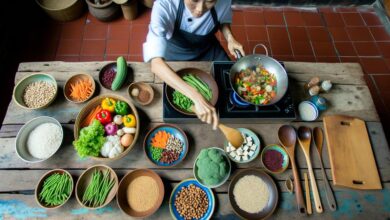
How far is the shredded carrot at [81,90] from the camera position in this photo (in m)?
1.81

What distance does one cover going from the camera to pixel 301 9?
379 cm

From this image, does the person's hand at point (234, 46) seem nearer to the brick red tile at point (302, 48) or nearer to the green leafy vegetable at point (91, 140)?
the green leafy vegetable at point (91, 140)

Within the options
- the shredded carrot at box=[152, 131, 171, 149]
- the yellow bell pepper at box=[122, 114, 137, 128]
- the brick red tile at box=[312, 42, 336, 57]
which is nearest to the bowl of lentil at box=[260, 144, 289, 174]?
the shredded carrot at box=[152, 131, 171, 149]

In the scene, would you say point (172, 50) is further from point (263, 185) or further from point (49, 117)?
point (263, 185)

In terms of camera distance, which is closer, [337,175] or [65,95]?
[337,175]

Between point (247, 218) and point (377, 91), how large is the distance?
9.29 feet

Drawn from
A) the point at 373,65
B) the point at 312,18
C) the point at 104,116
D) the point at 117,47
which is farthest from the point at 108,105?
the point at 373,65

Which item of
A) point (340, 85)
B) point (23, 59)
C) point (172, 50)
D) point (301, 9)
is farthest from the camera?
point (301, 9)

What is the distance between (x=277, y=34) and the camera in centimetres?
356

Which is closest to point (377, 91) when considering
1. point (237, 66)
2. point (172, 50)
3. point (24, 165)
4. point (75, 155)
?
point (237, 66)

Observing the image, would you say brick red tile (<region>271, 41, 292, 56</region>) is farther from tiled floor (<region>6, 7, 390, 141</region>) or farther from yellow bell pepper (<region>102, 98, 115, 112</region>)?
yellow bell pepper (<region>102, 98, 115, 112</region>)

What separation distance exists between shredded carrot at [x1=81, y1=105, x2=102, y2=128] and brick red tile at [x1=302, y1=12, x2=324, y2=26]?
323 centimetres

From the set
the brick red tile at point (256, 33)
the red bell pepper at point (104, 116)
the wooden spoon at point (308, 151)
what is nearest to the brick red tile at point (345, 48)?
the brick red tile at point (256, 33)

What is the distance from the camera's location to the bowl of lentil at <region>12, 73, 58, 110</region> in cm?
176
